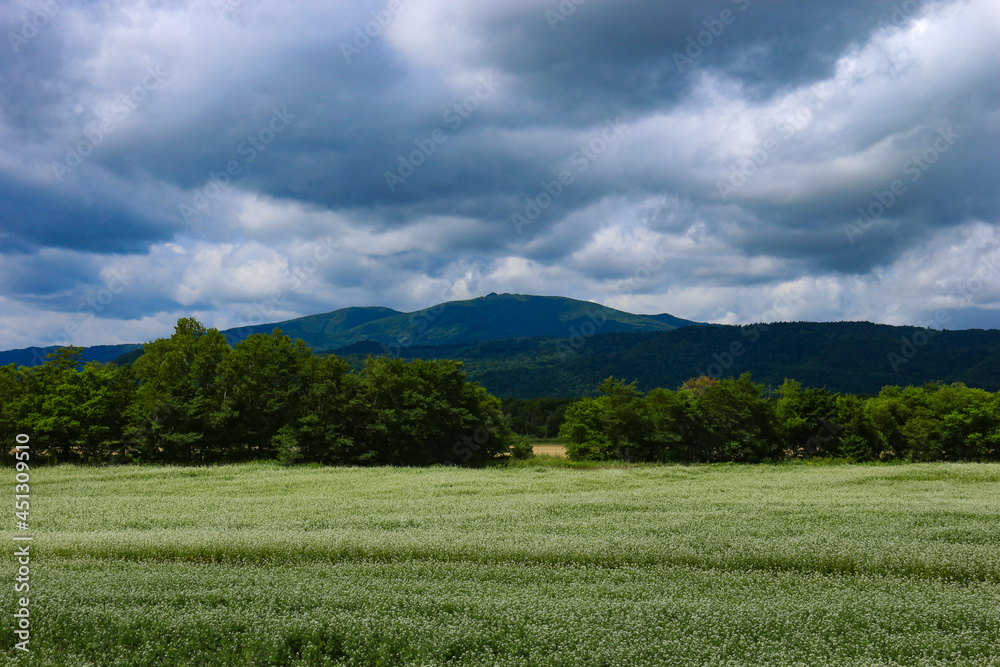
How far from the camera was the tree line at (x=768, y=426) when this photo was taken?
4847 centimetres

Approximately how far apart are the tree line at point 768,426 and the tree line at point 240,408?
10807mm

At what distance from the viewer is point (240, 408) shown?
43406mm

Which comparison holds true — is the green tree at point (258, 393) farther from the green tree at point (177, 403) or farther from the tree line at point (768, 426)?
the tree line at point (768, 426)

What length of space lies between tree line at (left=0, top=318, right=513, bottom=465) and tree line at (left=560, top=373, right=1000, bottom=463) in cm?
1081

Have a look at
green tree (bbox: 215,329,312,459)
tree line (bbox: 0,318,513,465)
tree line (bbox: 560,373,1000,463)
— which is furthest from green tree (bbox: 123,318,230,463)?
tree line (bbox: 560,373,1000,463)

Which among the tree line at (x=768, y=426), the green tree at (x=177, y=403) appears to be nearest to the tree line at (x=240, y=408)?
the green tree at (x=177, y=403)

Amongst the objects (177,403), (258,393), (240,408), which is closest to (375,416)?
(258,393)

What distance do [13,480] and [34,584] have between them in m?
26.4

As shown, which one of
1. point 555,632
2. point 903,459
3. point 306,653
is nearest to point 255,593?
point 306,653

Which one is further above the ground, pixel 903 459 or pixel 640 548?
pixel 640 548

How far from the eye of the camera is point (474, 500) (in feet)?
79.5

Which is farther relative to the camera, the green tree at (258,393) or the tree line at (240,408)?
the green tree at (258,393)

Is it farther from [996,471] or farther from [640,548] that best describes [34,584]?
[996,471]

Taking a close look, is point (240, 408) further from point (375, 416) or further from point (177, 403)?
point (375, 416)
